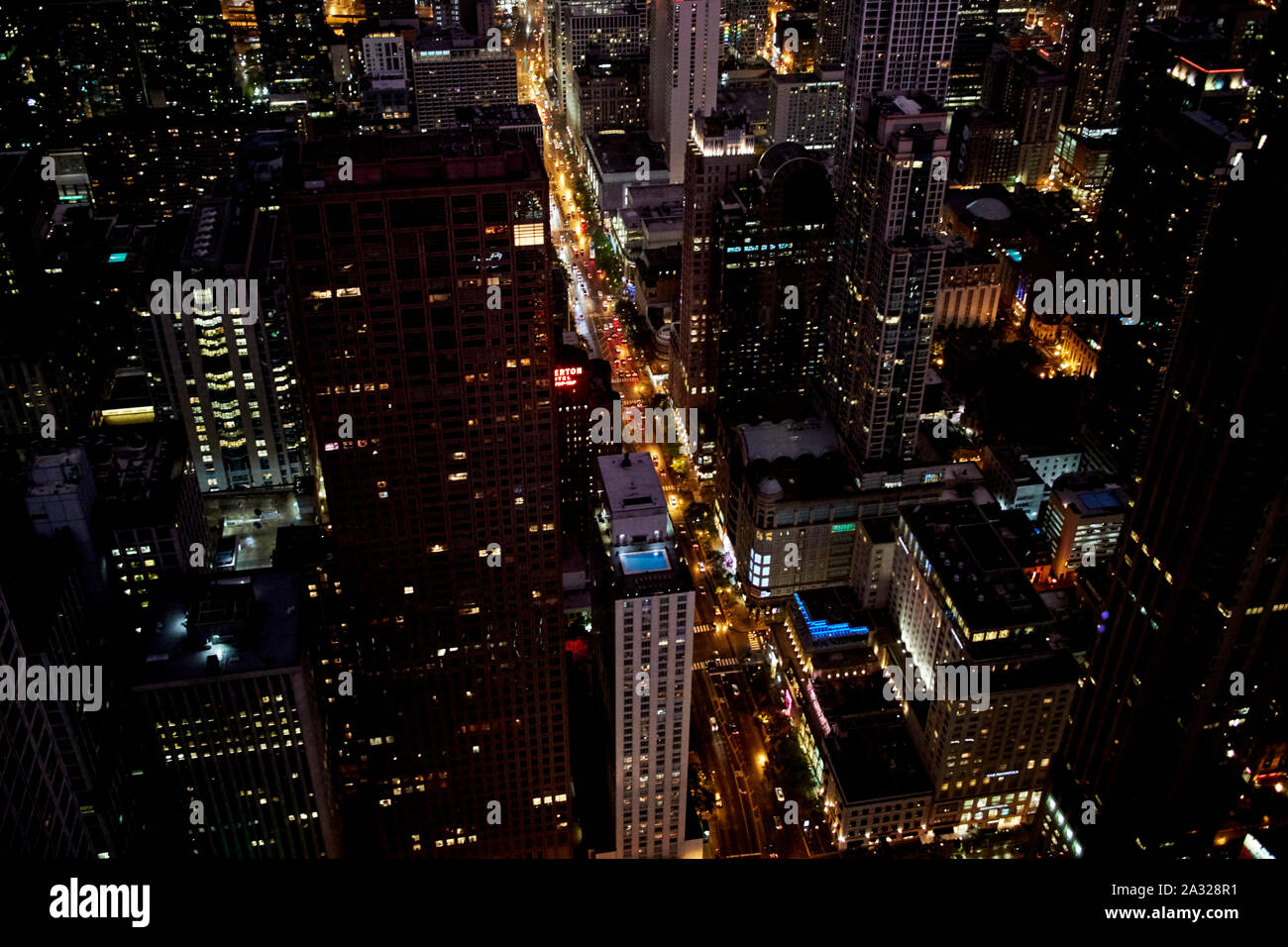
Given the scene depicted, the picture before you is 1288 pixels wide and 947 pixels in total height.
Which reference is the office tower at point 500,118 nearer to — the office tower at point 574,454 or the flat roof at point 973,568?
the office tower at point 574,454

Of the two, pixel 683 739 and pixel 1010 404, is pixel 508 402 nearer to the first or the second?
Answer: pixel 683 739

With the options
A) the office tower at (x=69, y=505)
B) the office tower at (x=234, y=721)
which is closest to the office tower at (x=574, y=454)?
the office tower at (x=234, y=721)

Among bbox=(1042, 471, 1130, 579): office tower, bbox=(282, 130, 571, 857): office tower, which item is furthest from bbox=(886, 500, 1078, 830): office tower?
bbox=(282, 130, 571, 857): office tower

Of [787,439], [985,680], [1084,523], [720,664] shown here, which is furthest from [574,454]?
[1084,523]

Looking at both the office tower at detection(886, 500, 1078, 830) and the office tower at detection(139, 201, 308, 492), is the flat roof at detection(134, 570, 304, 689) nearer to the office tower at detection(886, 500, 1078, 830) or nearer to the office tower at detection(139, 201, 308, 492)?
the office tower at detection(139, 201, 308, 492)

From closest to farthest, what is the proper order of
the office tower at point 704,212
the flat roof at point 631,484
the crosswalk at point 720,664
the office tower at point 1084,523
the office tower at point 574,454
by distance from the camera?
the flat roof at point 631,484, the crosswalk at point 720,664, the office tower at point 574,454, the office tower at point 1084,523, the office tower at point 704,212

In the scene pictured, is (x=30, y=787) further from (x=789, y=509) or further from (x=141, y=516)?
(x=789, y=509)

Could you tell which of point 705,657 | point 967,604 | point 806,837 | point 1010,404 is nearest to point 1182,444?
point 967,604
